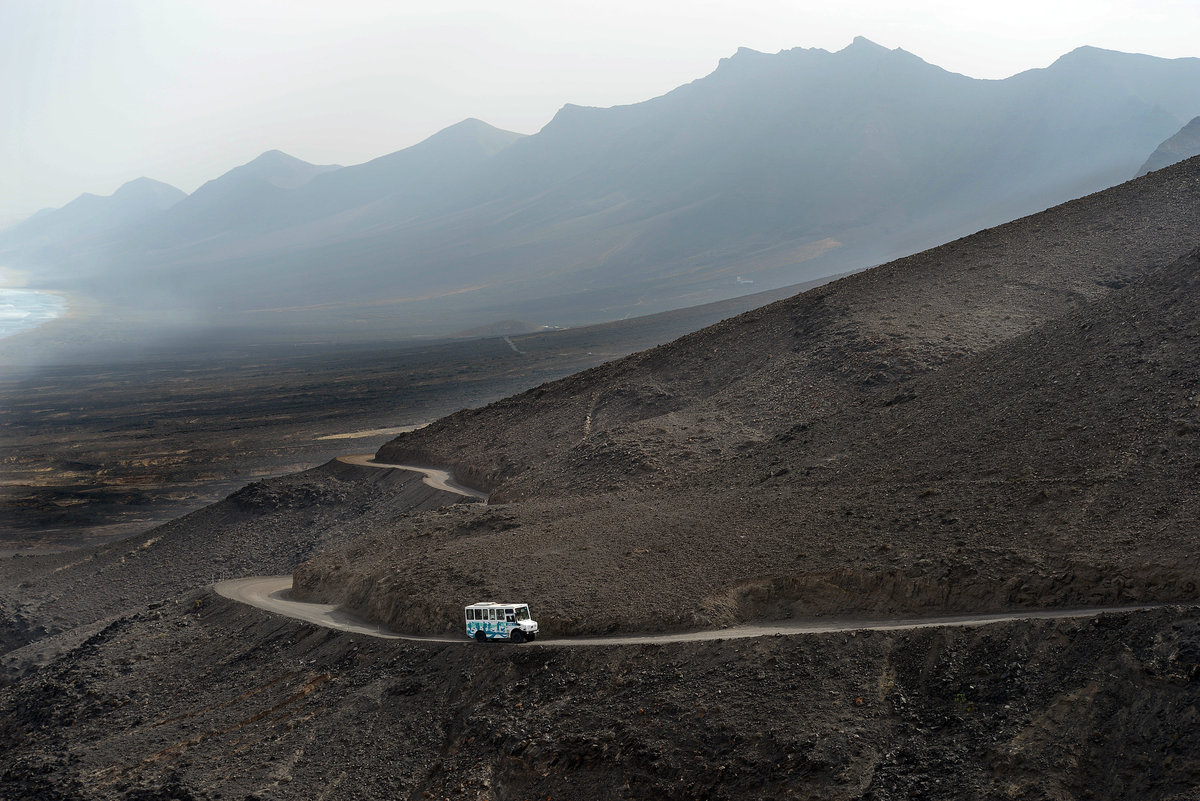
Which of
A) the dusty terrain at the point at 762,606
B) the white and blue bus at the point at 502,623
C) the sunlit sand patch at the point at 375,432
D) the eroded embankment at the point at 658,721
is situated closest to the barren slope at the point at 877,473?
the dusty terrain at the point at 762,606

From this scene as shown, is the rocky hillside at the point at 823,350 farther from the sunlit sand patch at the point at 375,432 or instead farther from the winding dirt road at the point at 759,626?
the sunlit sand patch at the point at 375,432

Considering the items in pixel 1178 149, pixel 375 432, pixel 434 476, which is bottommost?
→ pixel 434 476

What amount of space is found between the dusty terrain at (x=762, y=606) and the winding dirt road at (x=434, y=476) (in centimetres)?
97

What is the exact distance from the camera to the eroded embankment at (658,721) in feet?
38.1

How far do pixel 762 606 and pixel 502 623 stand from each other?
4944 millimetres

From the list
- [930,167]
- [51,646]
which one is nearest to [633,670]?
[51,646]

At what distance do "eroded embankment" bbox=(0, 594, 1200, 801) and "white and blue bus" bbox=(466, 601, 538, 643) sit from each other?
14.4 inches

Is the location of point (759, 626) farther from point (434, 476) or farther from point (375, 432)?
point (375, 432)

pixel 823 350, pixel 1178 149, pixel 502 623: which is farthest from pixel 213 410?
pixel 1178 149

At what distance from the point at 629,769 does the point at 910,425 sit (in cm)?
1347

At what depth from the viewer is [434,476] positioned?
1447 inches

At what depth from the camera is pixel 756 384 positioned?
32.2 meters

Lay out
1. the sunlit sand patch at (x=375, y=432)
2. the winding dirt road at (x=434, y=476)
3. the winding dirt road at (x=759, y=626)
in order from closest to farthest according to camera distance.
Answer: the winding dirt road at (x=759, y=626) < the winding dirt road at (x=434, y=476) < the sunlit sand patch at (x=375, y=432)

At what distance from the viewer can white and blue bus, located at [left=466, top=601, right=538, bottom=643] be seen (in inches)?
687
